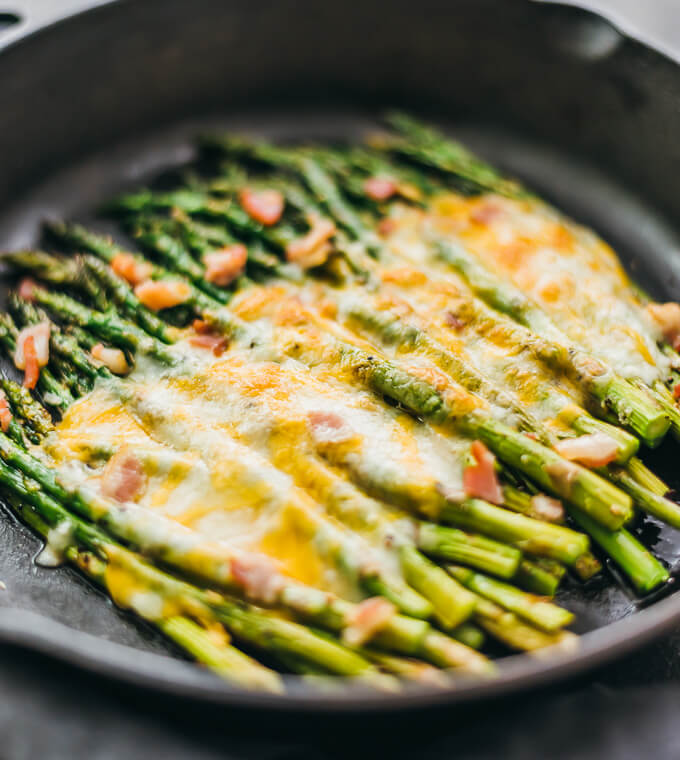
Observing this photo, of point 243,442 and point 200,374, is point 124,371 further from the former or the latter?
point 243,442

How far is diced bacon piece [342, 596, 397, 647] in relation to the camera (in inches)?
118

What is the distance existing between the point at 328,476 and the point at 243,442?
1.52 ft

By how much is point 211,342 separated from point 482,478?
169 centimetres

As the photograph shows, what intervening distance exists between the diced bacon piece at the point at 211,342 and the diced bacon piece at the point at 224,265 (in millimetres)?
536

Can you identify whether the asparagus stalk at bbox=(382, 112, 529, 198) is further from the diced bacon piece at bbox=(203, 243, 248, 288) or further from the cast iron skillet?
the diced bacon piece at bbox=(203, 243, 248, 288)

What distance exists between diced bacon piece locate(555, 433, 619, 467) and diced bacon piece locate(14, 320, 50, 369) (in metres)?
2.82

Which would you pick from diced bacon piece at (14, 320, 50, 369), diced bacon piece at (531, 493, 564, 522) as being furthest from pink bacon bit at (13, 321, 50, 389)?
diced bacon piece at (531, 493, 564, 522)

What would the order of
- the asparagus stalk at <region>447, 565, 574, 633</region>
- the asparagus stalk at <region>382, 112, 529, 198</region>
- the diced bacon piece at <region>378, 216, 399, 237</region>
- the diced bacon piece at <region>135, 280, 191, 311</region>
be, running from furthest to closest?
the asparagus stalk at <region>382, 112, 529, 198</region>, the diced bacon piece at <region>378, 216, 399, 237</region>, the diced bacon piece at <region>135, 280, 191, 311</region>, the asparagus stalk at <region>447, 565, 574, 633</region>

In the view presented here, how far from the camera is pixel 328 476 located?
3436mm

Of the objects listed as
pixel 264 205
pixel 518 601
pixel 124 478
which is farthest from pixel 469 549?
pixel 264 205

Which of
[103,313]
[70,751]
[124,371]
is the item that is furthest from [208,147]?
[70,751]

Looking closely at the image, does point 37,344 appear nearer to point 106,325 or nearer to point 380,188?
point 106,325

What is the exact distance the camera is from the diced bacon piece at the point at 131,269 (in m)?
4.68

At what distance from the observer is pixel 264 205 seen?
5.19 meters
